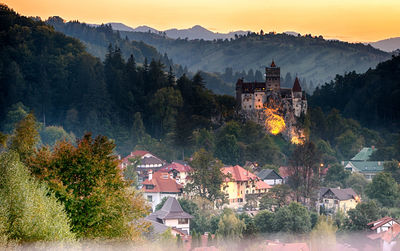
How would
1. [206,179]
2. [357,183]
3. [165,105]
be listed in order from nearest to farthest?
[206,179], [357,183], [165,105]

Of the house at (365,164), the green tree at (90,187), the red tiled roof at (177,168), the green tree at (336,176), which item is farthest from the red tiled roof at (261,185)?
the green tree at (90,187)

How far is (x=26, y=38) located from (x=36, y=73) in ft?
22.4

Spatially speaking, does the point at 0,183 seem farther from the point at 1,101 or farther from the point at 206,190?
the point at 1,101

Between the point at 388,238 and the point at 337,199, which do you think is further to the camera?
the point at 337,199

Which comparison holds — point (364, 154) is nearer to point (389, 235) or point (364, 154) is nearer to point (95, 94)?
point (95, 94)

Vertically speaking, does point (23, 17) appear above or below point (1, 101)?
above

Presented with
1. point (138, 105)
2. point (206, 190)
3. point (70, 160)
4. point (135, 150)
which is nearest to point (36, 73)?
point (138, 105)

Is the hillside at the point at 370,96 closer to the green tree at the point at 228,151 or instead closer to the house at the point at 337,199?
the green tree at the point at 228,151

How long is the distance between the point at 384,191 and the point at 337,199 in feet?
13.0

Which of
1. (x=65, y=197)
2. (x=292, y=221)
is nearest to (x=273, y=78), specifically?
(x=292, y=221)

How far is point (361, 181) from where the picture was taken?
8188 centimetres

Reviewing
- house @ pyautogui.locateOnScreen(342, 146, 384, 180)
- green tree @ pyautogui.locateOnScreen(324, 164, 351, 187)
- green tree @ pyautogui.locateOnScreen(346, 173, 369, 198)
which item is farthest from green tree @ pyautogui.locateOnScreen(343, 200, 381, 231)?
house @ pyautogui.locateOnScreen(342, 146, 384, 180)

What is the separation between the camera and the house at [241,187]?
75688 mm

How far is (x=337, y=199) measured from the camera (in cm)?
7281
